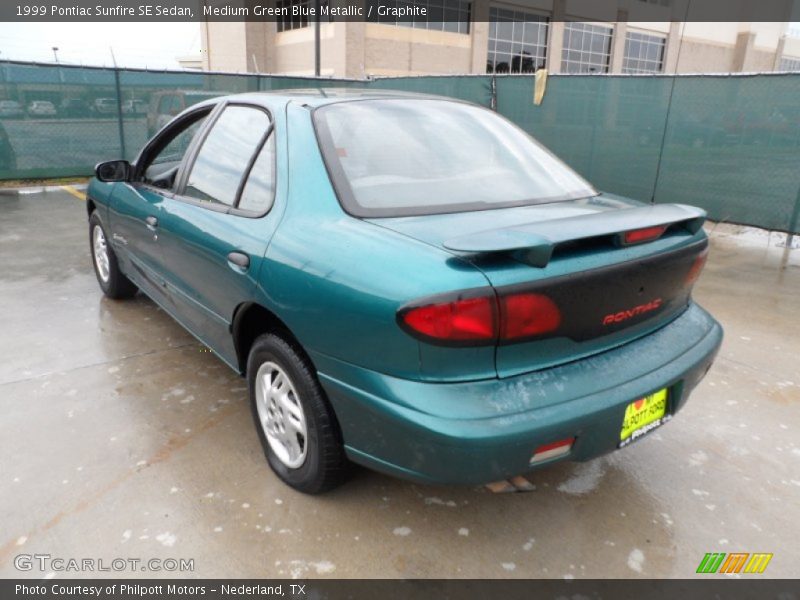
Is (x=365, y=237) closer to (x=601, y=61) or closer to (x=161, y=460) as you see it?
(x=161, y=460)

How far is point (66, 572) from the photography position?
2074mm

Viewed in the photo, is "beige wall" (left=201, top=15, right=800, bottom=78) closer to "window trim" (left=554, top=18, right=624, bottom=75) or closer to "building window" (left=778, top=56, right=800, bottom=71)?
"window trim" (left=554, top=18, right=624, bottom=75)

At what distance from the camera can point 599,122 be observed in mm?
8898

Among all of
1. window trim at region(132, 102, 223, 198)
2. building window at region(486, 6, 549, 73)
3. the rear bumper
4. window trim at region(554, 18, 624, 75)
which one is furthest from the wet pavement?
window trim at region(554, 18, 624, 75)

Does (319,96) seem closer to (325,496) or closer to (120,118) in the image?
(325,496)

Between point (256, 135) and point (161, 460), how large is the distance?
154cm

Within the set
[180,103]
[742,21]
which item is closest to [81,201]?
[180,103]

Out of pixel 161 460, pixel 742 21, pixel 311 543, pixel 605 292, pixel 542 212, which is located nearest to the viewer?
pixel 605 292

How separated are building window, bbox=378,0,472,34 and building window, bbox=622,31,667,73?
42.7ft

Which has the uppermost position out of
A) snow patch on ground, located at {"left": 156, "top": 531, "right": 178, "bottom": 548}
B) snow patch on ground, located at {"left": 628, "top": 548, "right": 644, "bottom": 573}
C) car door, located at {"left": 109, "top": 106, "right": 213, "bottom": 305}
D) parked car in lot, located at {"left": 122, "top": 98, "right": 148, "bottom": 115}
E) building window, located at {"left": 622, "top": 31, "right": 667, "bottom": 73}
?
building window, located at {"left": 622, "top": 31, "right": 667, "bottom": 73}

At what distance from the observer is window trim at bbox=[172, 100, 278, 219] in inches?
102

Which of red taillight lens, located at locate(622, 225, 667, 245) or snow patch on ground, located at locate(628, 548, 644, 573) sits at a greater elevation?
red taillight lens, located at locate(622, 225, 667, 245)

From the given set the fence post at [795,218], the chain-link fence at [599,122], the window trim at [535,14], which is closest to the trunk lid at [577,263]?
the fence post at [795,218]

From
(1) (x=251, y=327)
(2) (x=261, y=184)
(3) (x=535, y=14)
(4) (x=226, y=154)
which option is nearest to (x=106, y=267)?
(4) (x=226, y=154)
